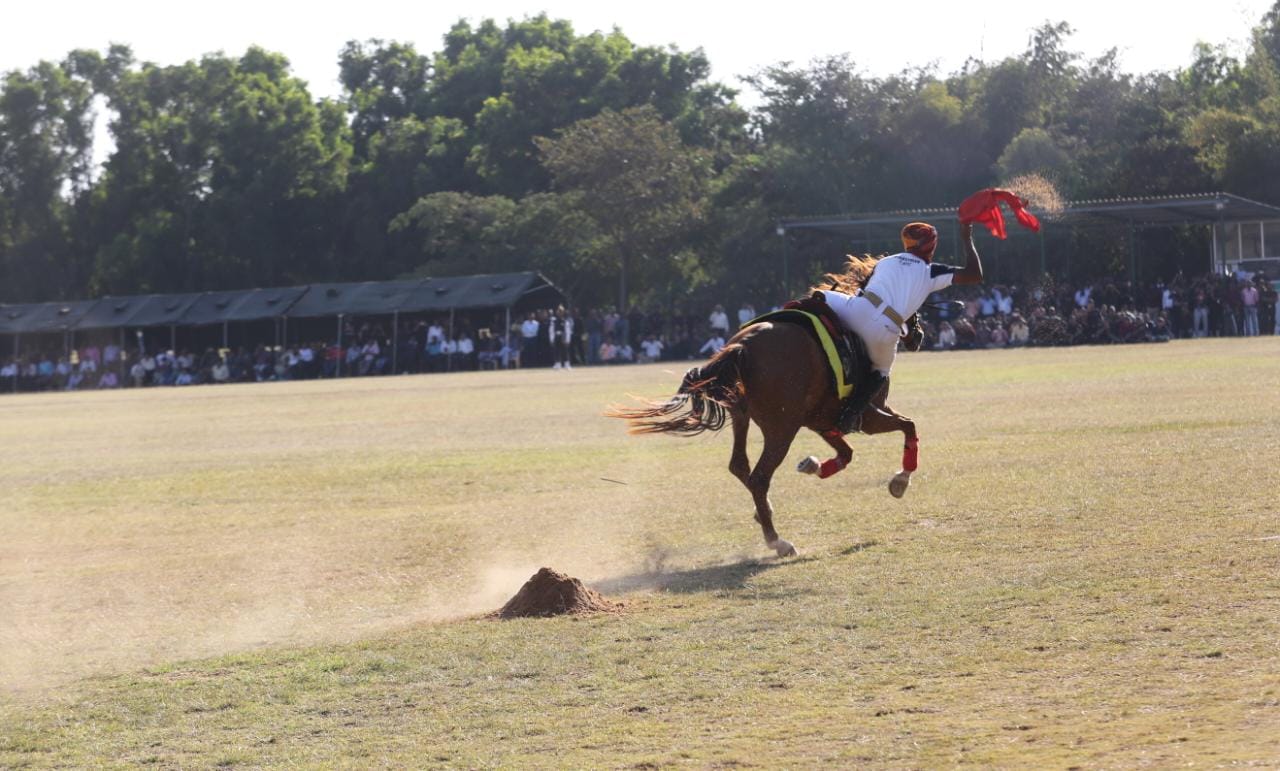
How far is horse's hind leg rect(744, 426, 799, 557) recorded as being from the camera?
11161 millimetres

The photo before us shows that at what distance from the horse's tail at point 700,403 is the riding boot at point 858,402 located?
3.13ft

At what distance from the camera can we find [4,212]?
9412cm

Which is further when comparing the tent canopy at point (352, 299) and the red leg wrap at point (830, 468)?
the tent canopy at point (352, 299)

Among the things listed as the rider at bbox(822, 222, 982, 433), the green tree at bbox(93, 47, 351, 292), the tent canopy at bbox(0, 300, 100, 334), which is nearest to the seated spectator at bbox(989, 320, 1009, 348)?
the rider at bbox(822, 222, 982, 433)

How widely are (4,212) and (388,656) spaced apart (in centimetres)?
9333

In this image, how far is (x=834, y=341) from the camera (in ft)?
37.7

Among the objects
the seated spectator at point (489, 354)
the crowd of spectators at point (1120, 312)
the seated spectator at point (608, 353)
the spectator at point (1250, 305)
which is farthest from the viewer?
the seated spectator at point (489, 354)

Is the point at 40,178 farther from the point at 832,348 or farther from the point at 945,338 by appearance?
the point at 832,348

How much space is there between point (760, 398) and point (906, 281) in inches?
58.4

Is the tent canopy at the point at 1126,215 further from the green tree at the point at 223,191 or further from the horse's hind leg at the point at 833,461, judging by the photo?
the green tree at the point at 223,191

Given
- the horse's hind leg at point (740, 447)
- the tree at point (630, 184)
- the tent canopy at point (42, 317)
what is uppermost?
the tree at point (630, 184)

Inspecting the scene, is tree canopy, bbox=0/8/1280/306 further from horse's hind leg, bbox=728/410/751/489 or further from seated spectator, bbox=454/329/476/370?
horse's hind leg, bbox=728/410/751/489

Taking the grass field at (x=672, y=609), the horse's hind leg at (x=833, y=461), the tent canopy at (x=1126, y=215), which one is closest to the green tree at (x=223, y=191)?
the tent canopy at (x=1126, y=215)

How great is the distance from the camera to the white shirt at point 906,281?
1177 cm
